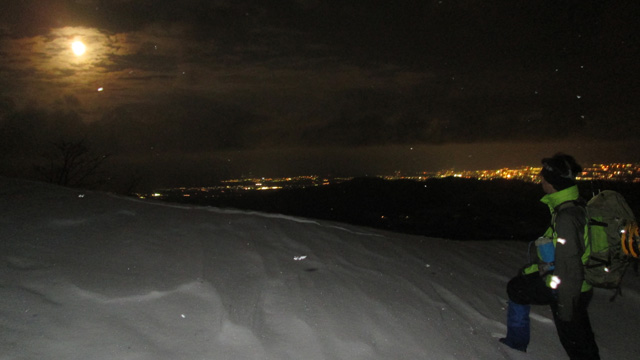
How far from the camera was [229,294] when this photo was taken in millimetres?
3461

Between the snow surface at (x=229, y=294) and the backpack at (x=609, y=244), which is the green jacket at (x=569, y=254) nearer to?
the backpack at (x=609, y=244)

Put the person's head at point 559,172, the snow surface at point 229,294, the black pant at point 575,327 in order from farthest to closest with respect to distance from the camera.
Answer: the person's head at point 559,172
the black pant at point 575,327
the snow surface at point 229,294

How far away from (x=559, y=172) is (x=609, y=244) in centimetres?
73

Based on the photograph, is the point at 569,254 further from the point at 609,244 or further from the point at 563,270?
the point at 609,244

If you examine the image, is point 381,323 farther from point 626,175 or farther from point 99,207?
point 626,175

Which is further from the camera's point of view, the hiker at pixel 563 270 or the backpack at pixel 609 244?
the backpack at pixel 609 244

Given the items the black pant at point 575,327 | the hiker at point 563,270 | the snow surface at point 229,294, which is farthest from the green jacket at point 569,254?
the snow surface at point 229,294

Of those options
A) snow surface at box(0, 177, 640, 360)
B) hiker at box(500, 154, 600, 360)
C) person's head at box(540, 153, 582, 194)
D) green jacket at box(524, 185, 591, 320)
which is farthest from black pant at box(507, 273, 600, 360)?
person's head at box(540, 153, 582, 194)

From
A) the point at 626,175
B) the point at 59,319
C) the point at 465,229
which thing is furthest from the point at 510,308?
the point at 626,175

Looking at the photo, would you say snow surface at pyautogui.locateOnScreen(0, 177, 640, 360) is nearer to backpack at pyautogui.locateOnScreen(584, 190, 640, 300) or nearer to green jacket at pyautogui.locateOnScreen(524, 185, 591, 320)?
green jacket at pyautogui.locateOnScreen(524, 185, 591, 320)

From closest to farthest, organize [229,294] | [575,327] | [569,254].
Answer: [569,254] → [575,327] → [229,294]

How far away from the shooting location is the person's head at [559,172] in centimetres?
297

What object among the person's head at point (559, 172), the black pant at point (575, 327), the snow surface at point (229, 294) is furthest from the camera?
the person's head at point (559, 172)

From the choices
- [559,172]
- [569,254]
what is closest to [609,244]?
[569,254]
